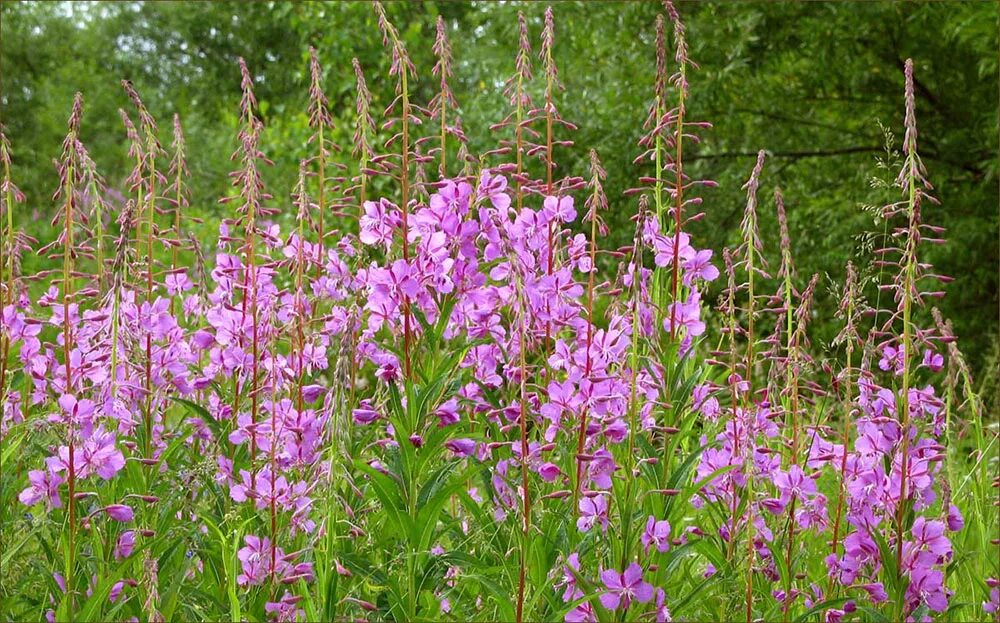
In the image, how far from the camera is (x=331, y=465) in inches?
76.4

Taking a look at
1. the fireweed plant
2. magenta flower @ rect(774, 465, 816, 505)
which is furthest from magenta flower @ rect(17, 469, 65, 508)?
magenta flower @ rect(774, 465, 816, 505)

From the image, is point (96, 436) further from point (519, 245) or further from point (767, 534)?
point (767, 534)

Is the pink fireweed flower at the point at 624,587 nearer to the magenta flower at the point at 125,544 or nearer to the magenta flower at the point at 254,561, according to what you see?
the magenta flower at the point at 254,561

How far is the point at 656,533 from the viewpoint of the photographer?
251 cm

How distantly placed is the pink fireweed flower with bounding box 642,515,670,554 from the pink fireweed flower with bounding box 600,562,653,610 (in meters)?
0.11

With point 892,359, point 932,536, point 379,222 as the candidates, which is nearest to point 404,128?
point 379,222

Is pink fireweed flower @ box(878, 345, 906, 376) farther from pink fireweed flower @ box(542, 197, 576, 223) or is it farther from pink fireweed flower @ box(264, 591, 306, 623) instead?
pink fireweed flower @ box(264, 591, 306, 623)

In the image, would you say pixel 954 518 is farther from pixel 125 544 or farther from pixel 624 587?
pixel 125 544

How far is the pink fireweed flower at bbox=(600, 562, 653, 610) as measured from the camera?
2.40 m

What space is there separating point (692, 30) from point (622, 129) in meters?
0.86

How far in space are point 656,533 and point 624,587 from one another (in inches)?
6.1

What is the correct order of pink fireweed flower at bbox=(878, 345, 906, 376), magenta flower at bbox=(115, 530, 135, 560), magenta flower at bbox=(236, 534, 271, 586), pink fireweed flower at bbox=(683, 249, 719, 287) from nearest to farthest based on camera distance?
1. magenta flower at bbox=(236, 534, 271, 586)
2. magenta flower at bbox=(115, 530, 135, 560)
3. pink fireweed flower at bbox=(683, 249, 719, 287)
4. pink fireweed flower at bbox=(878, 345, 906, 376)

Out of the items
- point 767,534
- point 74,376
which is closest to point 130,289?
point 74,376

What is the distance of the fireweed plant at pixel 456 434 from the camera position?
7.97 feet
